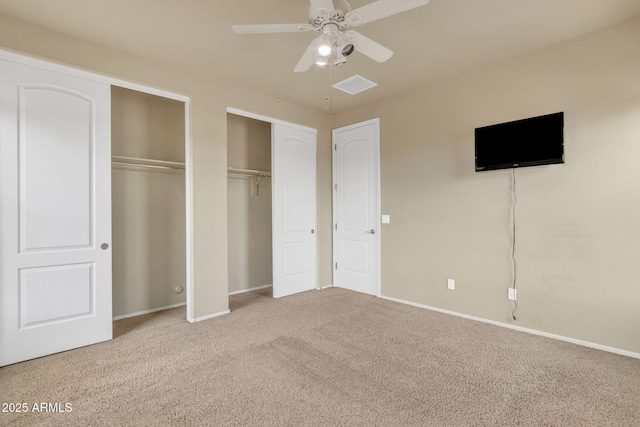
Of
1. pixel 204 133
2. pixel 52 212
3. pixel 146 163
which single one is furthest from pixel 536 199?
pixel 52 212

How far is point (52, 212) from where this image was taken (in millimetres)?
2582

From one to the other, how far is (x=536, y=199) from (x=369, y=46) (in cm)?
218

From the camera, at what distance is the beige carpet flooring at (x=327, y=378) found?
70.9 inches

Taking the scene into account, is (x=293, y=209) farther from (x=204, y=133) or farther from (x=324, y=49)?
(x=324, y=49)

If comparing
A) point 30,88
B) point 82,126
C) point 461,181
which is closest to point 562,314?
point 461,181

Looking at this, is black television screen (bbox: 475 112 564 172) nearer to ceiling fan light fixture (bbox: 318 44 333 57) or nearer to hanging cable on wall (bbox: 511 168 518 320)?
hanging cable on wall (bbox: 511 168 518 320)

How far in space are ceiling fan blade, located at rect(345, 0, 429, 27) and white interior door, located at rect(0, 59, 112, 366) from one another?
2409 mm

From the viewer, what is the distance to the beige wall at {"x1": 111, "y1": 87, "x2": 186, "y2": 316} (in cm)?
347

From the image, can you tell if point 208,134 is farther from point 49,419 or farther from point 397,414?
point 397,414

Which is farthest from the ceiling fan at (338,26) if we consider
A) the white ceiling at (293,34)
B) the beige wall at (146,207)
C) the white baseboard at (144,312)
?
the white baseboard at (144,312)

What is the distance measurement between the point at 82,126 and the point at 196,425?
2618 mm

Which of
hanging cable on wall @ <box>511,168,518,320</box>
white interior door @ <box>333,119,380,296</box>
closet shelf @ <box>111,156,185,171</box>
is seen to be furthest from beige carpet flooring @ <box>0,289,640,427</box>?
closet shelf @ <box>111,156,185,171</box>

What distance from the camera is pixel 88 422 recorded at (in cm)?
175

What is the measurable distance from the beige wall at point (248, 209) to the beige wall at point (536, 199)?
6.62 feet
